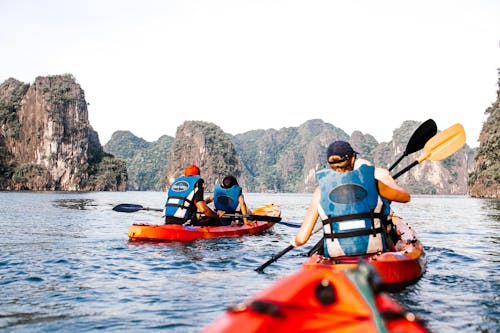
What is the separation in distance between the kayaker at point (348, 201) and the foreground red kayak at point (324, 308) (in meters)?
2.85

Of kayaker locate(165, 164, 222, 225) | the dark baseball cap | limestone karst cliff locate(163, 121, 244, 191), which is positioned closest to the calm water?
kayaker locate(165, 164, 222, 225)

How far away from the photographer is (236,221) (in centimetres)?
1391

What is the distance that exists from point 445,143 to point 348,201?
13.0 feet

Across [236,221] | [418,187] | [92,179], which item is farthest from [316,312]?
[418,187]

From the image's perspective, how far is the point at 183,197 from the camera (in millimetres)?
11281

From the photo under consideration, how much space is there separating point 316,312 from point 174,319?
8.73 ft

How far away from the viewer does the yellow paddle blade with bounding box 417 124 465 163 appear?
8516 millimetres

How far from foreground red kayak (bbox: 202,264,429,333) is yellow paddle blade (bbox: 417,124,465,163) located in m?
6.30

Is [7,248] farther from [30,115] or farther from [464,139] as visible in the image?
[30,115]

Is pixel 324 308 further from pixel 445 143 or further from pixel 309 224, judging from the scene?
pixel 445 143

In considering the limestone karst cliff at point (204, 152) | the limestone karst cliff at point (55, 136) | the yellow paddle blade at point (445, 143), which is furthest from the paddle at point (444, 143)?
the limestone karst cliff at point (204, 152)

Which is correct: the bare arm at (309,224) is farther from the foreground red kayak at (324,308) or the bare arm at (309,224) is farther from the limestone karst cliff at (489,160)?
the limestone karst cliff at (489,160)

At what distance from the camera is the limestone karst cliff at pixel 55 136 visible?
364ft

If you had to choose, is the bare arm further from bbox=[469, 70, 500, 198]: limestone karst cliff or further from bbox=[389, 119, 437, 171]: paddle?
bbox=[469, 70, 500, 198]: limestone karst cliff
